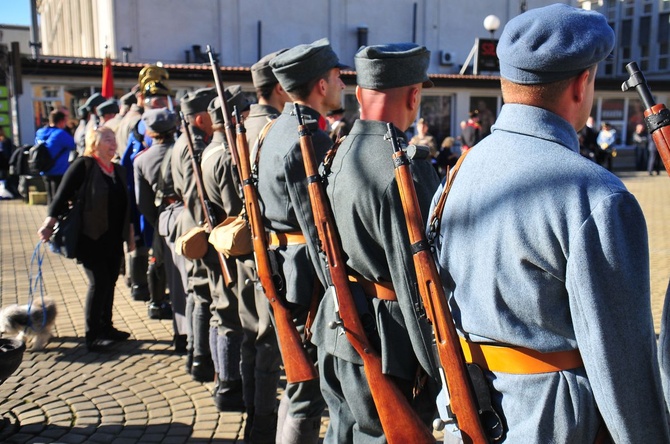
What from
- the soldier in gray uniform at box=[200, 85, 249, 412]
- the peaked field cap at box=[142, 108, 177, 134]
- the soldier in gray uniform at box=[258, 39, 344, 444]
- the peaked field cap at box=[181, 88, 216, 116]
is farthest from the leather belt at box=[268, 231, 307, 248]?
the peaked field cap at box=[142, 108, 177, 134]

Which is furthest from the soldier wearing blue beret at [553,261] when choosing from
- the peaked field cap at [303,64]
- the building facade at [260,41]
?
the building facade at [260,41]

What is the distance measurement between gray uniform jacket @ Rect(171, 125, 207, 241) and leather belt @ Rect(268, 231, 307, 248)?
4.83ft

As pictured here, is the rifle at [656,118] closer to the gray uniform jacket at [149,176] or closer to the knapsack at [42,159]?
the gray uniform jacket at [149,176]

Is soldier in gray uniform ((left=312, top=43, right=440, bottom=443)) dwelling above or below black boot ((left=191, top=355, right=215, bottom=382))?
above

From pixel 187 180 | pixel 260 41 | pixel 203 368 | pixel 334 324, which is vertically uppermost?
pixel 260 41

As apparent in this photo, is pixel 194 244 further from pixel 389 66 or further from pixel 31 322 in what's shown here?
pixel 389 66

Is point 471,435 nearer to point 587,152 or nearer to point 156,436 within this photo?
point 156,436

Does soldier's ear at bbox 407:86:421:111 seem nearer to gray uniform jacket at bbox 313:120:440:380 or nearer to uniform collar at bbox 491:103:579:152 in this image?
gray uniform jacket at bbox 313:120:440:380

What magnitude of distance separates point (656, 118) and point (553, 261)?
0.47 m

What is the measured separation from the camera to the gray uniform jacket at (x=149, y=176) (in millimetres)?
5699

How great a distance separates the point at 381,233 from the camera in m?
2.42

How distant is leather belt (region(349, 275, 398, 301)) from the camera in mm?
2541

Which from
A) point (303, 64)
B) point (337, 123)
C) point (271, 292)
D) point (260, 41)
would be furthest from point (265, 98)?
point (260, 41)

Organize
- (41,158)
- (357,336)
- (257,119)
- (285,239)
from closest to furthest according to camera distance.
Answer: (357,336)
(285,239)
(257,119)
(41,158)
